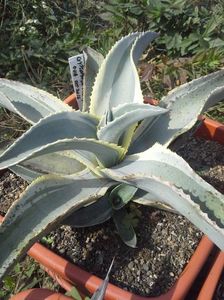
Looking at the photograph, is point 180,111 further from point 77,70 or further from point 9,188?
point 9,188

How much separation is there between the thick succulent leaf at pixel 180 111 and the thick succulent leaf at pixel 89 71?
15 centimetres

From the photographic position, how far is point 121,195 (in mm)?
1105

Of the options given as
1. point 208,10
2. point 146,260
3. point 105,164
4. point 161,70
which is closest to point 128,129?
point 105,164

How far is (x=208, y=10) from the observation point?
2.01m

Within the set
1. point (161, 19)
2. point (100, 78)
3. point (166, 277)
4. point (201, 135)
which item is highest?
point (100, 78)

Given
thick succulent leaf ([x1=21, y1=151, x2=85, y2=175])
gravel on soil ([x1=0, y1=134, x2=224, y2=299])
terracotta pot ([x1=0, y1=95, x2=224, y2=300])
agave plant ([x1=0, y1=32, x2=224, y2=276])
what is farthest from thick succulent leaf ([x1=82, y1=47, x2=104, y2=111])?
terracotta pot ([x1=0, y1=95, x2=224, y2=300])

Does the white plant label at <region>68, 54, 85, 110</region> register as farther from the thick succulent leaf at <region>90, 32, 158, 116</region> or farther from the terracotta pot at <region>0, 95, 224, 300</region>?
the terracotta pot at <region>0, 95, 224, 300</region>

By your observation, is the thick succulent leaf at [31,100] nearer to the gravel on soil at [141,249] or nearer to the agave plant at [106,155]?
the agave plant at [106,155]

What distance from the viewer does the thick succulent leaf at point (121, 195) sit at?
3.59ft

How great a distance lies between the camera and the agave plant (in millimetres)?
905

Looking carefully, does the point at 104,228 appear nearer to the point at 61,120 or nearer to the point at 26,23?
the point at 61,120

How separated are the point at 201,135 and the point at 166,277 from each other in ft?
1.43

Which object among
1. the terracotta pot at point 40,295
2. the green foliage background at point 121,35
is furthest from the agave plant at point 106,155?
the green foliage background at point 121,35

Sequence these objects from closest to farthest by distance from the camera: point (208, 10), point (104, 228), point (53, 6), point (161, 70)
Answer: point (104, 228), point (161, 70), point (208, 10), point (53, 6)
